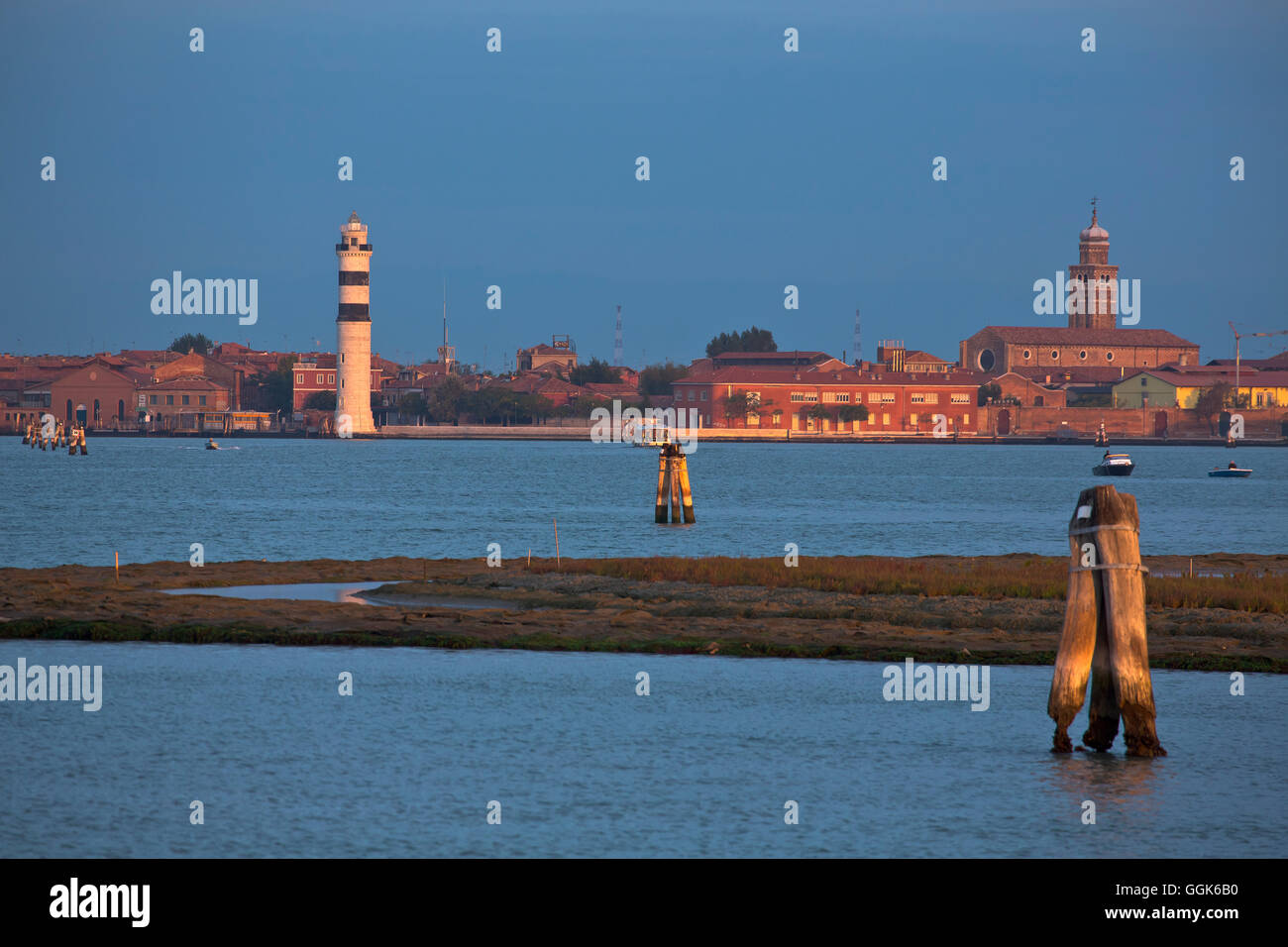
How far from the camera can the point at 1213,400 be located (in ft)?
597

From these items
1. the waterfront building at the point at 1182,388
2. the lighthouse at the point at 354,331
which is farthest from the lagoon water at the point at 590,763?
the waterfront building at the point at 1182,388

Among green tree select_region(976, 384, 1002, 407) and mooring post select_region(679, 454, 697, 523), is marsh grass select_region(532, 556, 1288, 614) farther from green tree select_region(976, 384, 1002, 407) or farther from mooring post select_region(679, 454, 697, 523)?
green tree select_region(976, 384, 1002, 407)

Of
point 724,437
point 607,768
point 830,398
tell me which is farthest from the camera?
point 830,398

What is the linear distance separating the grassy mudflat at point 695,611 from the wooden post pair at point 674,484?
20853 millimetres

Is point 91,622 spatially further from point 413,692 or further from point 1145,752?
point 1145,752

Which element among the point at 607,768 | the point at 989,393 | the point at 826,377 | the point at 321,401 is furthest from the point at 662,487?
the point at 321,401

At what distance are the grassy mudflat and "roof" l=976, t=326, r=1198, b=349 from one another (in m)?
164

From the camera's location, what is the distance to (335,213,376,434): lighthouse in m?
167

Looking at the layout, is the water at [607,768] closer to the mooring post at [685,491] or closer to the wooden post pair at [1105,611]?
the wooden post pair at [1105,611]

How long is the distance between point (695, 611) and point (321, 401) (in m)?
169

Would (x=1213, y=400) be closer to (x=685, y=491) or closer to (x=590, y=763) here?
(x=685, y=491)

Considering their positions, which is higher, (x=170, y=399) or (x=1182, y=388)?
(x=1182, y=388)

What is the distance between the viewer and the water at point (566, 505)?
49.3 m

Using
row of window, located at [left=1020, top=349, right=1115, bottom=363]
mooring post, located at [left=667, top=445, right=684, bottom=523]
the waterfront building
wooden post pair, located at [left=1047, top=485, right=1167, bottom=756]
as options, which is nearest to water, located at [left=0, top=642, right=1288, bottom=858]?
wooden post pair, located at [left=1047, top=485, right=1167, bottom=756]
